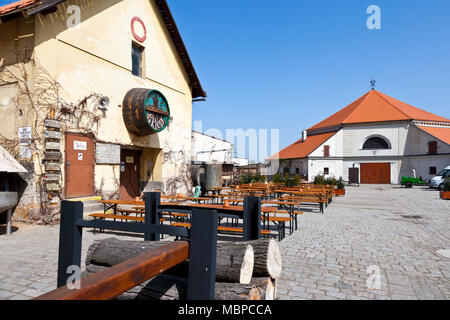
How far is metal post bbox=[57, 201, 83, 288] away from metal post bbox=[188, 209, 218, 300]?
0.93 m

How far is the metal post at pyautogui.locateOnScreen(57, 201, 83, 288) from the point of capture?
2.08m

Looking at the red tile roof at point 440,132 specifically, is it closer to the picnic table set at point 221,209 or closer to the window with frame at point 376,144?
the window with frame at point 376,144

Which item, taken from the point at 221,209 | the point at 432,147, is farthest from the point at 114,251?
the point at 432,147

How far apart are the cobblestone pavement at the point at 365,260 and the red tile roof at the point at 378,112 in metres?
29.9

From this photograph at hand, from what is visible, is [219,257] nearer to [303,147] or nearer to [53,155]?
[53,155]

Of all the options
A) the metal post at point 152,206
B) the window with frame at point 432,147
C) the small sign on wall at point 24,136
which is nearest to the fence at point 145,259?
the metal post at point 152,206

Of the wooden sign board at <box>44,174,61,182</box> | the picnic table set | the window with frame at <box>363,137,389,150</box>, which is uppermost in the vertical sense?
the window with frame at <box>363,137,389,150</box>

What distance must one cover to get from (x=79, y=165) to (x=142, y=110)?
2842 millimetres

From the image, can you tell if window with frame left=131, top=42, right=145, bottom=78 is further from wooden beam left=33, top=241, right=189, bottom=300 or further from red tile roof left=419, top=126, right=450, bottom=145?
red tile roof left=419, top=126, right=450, bottom=145

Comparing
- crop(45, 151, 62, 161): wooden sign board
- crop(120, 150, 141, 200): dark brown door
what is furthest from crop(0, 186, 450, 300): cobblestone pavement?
crop(120, 150, 141, 200): dark brown door

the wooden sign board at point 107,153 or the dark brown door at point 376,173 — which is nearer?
the wooden sign board at point 107,153

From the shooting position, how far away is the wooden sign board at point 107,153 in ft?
32.3
